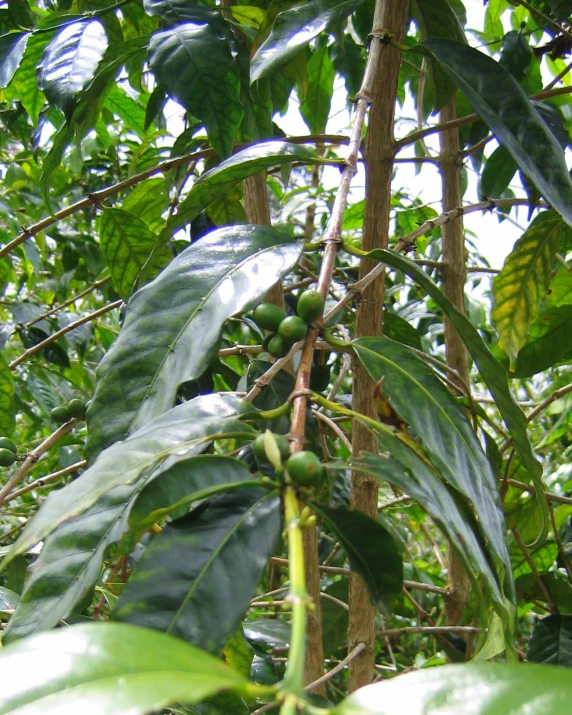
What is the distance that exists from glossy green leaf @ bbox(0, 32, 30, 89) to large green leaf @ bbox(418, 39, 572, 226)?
562 mm

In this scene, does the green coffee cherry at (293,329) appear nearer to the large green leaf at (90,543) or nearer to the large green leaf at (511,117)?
the large green leaf at (90,543)

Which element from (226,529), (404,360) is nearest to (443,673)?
(226,529)

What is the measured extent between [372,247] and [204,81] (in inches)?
10.3

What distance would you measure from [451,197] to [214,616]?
35.8 inches

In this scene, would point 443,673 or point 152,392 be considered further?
point 152,392

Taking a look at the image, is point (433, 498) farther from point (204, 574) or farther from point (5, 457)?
point (5, 457)

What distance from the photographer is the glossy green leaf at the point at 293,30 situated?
70cm

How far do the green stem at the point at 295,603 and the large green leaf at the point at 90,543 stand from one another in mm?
49

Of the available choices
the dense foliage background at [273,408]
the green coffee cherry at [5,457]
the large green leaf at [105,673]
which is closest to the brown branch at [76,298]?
the dense foliage background at [273,408]

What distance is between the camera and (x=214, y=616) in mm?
385

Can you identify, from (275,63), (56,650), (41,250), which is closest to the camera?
(56,650)

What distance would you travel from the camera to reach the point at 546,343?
3.39 feet

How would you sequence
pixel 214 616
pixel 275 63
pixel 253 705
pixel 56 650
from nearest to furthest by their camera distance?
1. pixel 56 650
2. pixel 214 616
3. pixel 275 63
4. pixel 253 705

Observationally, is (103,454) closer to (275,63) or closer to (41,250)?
(275,63)
